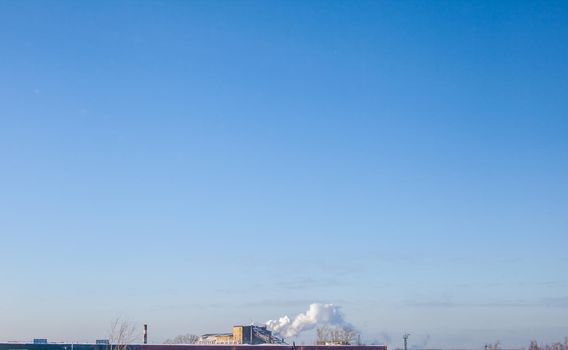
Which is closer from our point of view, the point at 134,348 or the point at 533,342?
the point at 134,348

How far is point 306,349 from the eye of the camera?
10000 centimetres

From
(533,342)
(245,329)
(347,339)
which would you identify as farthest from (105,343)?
(533,342)

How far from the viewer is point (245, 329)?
4818 inches

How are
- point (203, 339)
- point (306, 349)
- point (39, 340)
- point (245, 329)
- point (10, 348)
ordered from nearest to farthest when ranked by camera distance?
point (10, 348)
point (39, 340)
point (306, 349)
point (245, 329)
point (203, 339)

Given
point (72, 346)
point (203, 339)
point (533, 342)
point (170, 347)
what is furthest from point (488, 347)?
point (72, 346)

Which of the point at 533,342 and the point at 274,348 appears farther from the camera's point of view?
the point at 533,342

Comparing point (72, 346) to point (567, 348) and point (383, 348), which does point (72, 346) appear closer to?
point (383, 348)

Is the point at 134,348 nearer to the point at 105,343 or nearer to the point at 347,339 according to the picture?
the point at 105,343

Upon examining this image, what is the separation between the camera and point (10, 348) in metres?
87.1

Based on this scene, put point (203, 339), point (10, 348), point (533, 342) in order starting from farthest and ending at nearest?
1. point (203, 339)
2. point (533, 342)
3. point (10, 348)

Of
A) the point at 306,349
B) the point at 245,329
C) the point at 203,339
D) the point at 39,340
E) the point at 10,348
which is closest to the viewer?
the point at 10,348

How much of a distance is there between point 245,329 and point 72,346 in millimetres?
37067

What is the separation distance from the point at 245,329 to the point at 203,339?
12017mm

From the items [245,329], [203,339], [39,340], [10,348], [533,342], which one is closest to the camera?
[10,348]
